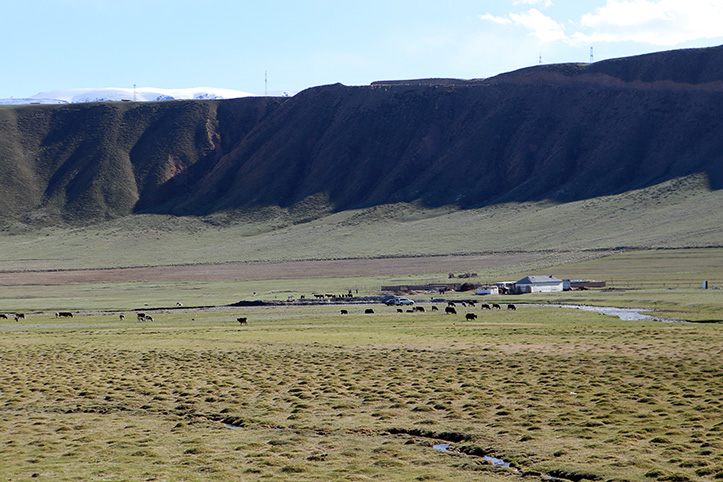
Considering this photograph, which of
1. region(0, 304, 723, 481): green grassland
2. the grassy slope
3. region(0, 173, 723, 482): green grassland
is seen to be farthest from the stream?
the grassy slope

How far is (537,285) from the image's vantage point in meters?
91.1

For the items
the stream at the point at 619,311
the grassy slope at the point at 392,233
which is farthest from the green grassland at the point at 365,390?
the grassy slope at the point at 392,233

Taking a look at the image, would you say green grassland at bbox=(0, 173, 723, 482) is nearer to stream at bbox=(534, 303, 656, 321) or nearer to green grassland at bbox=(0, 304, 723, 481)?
green grassland at bbox=(0, 304, 723, 481)

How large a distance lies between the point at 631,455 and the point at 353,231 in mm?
149012

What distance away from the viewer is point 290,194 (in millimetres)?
195375

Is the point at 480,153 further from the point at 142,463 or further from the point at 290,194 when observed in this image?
the point at 142,463

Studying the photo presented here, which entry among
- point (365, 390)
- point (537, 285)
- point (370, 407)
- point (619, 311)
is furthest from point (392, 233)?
point (370, 407)

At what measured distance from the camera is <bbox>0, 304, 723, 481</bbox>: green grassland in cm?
1730

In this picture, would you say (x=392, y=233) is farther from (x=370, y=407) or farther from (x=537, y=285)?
(x=370, y=407)

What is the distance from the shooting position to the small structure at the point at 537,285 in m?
90.8

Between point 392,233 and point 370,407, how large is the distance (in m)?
136

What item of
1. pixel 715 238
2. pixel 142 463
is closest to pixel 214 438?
pixel 142 463

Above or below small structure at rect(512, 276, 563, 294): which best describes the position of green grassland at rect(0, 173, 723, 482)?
above

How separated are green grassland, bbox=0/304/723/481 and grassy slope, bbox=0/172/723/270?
79.0m
